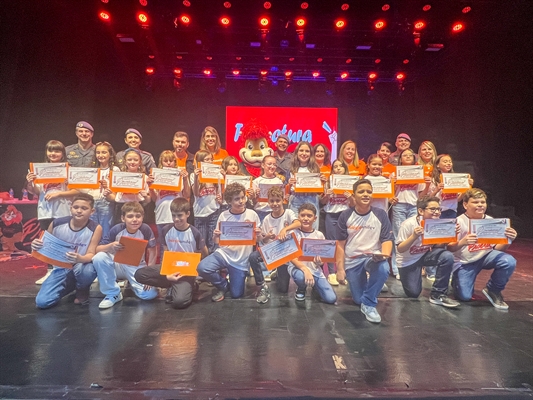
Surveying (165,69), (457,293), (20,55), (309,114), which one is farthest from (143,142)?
(457,293)

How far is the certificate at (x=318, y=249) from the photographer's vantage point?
3543mm

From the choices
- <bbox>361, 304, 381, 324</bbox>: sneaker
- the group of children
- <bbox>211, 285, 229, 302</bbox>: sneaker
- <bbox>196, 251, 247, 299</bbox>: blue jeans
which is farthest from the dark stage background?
<bbox>361, 304, 381, 324</bbox>: sneaker

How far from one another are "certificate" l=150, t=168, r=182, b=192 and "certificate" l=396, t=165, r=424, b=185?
2.96m

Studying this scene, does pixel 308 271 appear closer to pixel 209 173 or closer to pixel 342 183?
pixel 342 183

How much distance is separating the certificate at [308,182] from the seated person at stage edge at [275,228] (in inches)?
12.9

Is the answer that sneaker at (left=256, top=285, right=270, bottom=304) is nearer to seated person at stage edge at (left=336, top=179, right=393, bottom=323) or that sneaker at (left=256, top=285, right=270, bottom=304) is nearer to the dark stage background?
seated person at stage edge at (left=336, top=179, right=393, bottom=323)

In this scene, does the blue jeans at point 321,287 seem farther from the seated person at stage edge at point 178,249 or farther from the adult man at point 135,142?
the adult man at point 135,142

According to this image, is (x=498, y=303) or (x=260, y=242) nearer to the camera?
(x=498, y=303)

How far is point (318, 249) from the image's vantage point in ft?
11.7

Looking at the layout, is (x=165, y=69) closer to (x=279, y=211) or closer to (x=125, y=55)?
(x=125, y=55)

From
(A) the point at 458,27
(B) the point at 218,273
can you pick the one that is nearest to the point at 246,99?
→ (A) the point at 458,27

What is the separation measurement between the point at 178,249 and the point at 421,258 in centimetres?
293

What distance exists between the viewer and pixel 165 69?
26.3 feet

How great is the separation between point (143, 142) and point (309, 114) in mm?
4596
